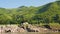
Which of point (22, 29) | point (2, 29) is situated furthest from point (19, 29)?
point (2, 29)

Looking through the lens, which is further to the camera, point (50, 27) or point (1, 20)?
point (1, 20)

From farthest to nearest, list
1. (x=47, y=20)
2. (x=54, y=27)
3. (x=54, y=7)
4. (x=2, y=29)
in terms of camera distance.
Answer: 1. (x=54, y=7)
2. (x=47, y=20)
3. (x=54, y=27)
4. (x=2, y=29)

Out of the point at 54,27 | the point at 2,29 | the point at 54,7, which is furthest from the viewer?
the point at 54,7

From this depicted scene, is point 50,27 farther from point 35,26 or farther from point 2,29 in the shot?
point 2,29

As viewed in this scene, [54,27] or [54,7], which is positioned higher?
[54,7]

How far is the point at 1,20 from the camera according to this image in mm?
147375

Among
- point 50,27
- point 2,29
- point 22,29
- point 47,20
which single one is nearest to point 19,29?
point 22,29

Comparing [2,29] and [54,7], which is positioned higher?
[54,7]

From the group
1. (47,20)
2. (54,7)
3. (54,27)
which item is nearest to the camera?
(54,27)

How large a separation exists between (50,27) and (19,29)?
55.7 feet

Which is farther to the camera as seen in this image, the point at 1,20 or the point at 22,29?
the point at 1,20

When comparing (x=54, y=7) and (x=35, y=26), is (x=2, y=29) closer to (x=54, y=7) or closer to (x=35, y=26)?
(x=35, y=26)

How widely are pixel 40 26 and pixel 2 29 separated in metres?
20.2

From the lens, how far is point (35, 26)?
116 meters
